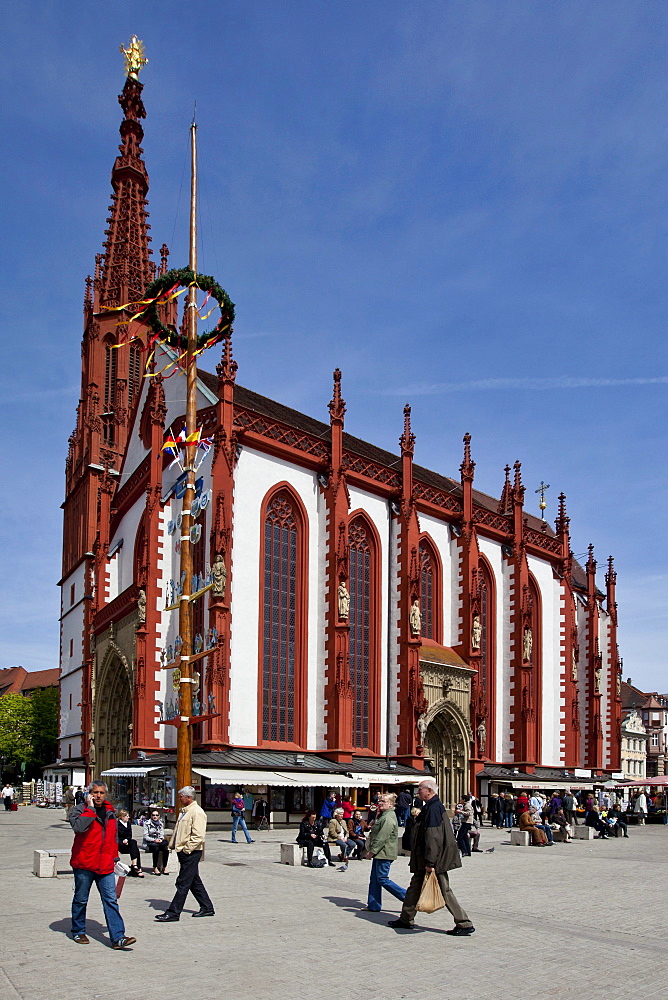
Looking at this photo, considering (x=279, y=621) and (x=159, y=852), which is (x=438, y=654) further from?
(x=159, y=852)

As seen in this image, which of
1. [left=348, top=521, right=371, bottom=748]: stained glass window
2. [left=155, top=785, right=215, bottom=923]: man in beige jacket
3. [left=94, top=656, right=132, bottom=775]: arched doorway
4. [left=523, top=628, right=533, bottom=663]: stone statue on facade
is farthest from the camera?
[left=523, top=628, right=533, bottom=663]: stone statue on facade

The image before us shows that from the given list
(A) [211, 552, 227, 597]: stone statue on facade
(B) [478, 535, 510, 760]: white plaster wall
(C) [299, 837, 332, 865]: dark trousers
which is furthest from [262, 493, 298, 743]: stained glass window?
(C) [299, 837, 332, 865]: dark trousers

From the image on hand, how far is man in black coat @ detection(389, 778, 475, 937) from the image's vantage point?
11656 mm

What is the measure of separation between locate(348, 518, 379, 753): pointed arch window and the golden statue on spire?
170ft

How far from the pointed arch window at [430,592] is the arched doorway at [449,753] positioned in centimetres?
392

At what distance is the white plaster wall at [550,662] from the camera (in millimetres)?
51656

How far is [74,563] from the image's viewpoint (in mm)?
60250

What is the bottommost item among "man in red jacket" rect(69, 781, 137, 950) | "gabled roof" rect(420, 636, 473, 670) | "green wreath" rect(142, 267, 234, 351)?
"man in red jacket" rect(69, 781, 137, 950)

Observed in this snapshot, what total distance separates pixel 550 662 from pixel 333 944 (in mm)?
43372

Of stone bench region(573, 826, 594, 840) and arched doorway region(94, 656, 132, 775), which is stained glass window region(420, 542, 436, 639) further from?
arched doorway region(94, 656, 132, 775)

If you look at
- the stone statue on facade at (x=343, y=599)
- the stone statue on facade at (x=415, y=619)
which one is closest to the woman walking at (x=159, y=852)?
the stone statue on facade at (x=343, y=599)

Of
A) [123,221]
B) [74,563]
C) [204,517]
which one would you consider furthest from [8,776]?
[204,517]

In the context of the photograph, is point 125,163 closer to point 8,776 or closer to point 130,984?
point 8,776

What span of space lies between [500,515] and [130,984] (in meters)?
42.8
